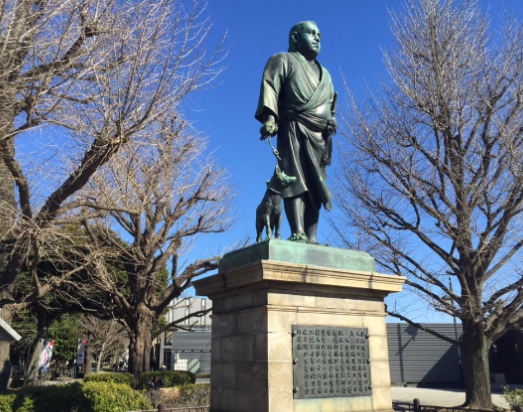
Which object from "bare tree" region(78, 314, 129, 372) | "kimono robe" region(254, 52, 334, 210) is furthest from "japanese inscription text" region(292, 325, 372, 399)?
"bare tree" region(78, 314, 129, 372)

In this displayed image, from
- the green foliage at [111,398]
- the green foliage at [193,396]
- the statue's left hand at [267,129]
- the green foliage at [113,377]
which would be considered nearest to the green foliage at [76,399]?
the green foliage at [111,398]

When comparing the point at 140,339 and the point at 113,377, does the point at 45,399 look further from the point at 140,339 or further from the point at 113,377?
the point at 113,377

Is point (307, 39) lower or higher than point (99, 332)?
higher

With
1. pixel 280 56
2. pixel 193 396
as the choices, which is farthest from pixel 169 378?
pixel 280 56

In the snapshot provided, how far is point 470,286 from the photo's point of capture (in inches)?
621

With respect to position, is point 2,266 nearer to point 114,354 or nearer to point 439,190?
point 439,190

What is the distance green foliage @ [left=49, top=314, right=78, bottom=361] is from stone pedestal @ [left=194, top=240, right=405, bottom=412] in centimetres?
3377

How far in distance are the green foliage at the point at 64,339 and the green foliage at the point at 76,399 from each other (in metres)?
24.5

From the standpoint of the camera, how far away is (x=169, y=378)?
18.9m

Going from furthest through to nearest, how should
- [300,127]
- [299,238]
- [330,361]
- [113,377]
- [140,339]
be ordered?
1. [113,377]
2. [140,339]
3. [300,127]
4. [299,238]
5. [330,361]

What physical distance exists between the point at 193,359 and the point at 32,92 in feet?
91.4

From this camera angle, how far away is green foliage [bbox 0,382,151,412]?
1249cm

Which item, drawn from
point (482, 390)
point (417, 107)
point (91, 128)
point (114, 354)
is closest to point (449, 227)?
point (417, 107)

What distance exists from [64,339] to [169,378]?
22289 millimetres
